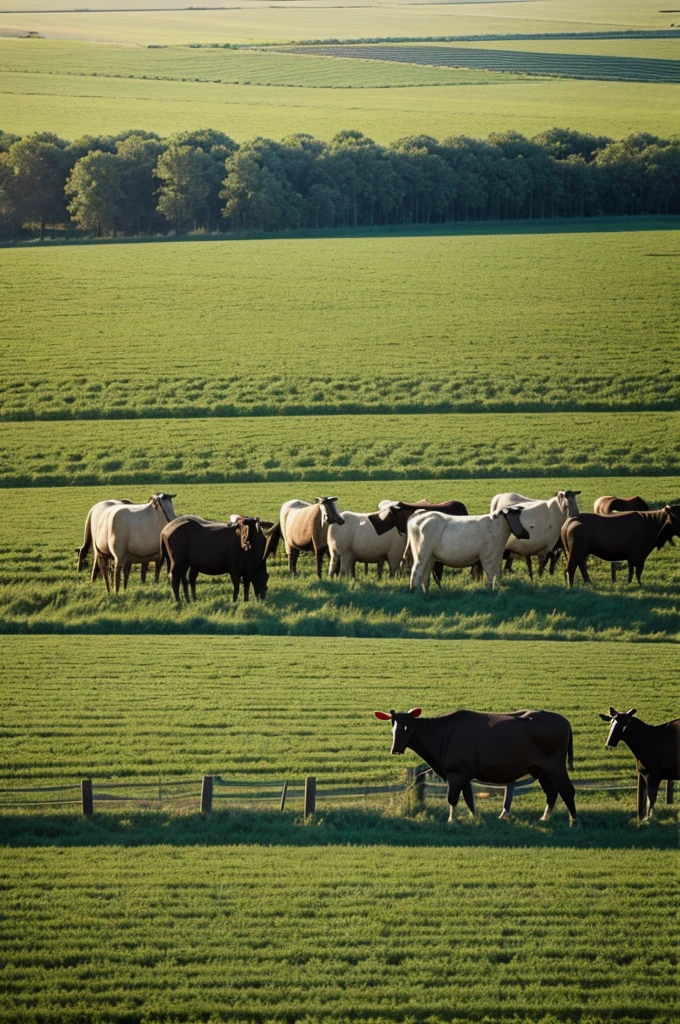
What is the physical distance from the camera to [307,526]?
28.0m

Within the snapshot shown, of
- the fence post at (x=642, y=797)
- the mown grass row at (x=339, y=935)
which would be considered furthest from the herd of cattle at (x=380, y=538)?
the mown grass row at (x=339, y=935)

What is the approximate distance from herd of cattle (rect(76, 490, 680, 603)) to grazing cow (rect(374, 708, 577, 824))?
10402 mm

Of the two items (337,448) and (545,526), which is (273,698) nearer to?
(545,526)

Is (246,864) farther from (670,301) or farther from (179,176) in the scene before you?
(179,176)

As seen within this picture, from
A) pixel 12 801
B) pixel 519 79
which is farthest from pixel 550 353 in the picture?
pixel 519 79

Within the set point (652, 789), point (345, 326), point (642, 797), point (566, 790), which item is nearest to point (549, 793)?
point (566, 790)

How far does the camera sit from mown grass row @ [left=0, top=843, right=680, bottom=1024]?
11.4 m

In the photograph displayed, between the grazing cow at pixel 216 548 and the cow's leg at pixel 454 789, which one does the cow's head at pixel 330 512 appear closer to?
the grazing cow at pixel 216 548

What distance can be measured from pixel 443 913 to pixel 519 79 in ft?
308

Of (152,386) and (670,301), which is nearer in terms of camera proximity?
(152,386)

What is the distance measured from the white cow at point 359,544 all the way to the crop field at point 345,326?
1795 centimetres

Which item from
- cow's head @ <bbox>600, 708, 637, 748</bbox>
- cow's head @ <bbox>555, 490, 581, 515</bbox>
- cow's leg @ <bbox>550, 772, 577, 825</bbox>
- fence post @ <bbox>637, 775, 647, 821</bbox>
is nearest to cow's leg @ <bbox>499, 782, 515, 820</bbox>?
cow's leg @ <bbox>550, 772, 577, 825</bbox>

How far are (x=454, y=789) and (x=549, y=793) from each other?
1.23 m

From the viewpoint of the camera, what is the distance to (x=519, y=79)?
320 ft
